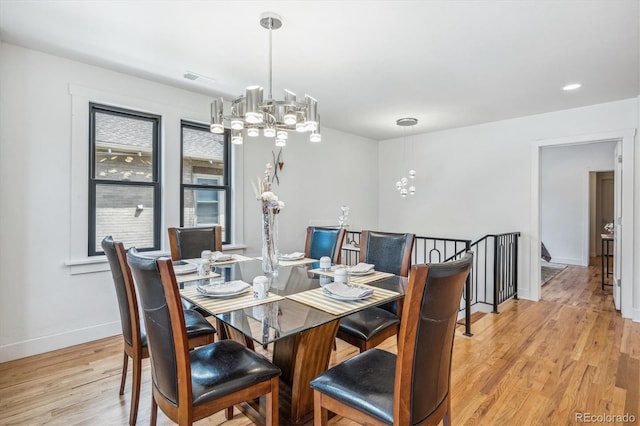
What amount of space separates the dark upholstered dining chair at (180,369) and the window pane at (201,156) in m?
2.51

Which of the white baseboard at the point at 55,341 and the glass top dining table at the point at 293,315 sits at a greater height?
the glass top dining table at the point at 293,315

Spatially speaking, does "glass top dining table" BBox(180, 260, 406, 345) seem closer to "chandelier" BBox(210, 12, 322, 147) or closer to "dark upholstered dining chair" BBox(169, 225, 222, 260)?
"dark upholstered dining chair" BBox(169, 225, 222, 260)

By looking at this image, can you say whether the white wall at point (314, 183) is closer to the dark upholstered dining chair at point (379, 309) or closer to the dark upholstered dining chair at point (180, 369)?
the dark upholstered dining chair at point (379, 309)

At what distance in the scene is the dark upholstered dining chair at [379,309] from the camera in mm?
2010

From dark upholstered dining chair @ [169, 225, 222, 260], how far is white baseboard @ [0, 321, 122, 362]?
106 centimetres

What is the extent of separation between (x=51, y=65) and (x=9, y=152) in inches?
31.9

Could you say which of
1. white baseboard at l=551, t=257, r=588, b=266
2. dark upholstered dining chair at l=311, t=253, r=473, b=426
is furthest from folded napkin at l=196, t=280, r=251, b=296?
white baseboard at l=551, t=257, r=588, b=266

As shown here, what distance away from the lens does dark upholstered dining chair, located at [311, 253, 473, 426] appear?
111cm

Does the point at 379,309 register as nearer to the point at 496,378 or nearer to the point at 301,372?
the point at 301,372

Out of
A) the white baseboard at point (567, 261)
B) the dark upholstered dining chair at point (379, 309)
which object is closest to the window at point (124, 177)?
the dark upholstered dining chair at point (379, 309)

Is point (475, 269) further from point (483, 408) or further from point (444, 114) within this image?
point (483, 408)

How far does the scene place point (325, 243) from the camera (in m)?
3.00

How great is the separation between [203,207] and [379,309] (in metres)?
2.44

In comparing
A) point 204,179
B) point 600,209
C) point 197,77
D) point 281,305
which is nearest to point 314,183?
point 204,179
